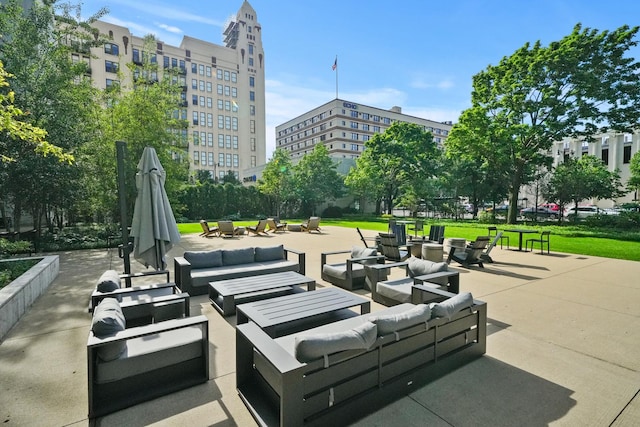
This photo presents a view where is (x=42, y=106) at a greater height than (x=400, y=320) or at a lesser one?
greater

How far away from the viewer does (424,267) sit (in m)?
5.35

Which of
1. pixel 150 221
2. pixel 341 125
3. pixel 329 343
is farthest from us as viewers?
pixel 341 125

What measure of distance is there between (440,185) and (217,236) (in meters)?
24.6

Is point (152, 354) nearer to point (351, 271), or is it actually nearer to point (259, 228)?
point (351, 271)

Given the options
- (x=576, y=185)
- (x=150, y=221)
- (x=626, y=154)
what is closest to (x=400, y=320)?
(x=150, y=221)

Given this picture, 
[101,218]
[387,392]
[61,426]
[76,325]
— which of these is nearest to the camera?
[61,426]

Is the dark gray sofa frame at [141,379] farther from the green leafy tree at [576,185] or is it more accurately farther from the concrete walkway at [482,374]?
the green leafy tree at [576,185]

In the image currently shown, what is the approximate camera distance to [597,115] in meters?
18.9

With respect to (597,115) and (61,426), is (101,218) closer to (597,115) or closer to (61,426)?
(61,426)

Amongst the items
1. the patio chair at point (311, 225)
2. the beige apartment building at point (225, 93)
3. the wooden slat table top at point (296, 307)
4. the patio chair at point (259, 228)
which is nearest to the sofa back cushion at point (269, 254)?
the wooden slat table top at point (296, 307)

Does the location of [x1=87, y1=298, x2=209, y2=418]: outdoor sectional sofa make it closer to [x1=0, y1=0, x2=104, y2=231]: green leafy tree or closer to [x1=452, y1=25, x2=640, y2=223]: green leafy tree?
[x1=0, y1=0, x2=104, y2=231]: green leafy tree

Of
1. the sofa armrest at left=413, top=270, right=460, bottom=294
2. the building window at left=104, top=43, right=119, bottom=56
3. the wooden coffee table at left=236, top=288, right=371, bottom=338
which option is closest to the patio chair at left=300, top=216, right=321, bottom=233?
the sofa armrest at left=413, top=270, right=460, bottom=294

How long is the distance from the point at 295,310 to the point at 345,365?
136cm

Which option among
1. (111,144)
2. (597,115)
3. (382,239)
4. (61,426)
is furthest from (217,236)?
(597,115)
